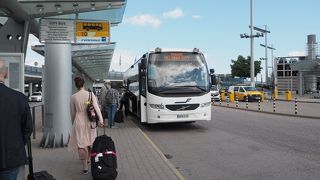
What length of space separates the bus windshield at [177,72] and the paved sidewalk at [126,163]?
394cm

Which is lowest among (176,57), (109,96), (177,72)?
(109,96)

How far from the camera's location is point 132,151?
1078 centimetres

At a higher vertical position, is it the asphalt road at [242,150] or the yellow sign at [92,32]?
the yellow sign at [92,32]

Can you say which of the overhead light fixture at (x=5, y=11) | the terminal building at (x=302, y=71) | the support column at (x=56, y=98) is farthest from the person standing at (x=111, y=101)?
the terminal building at (x=302, y=71)

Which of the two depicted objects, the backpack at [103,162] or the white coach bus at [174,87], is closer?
the backpack at [103,162]

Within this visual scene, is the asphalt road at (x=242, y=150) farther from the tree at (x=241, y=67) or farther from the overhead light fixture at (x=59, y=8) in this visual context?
the tree at (x=241, y=67)

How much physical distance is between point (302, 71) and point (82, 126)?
186ft

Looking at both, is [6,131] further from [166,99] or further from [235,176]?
[166,99]

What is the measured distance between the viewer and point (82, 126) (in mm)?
7824

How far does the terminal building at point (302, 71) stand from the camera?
58750 mm

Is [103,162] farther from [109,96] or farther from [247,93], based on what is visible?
[247,93]

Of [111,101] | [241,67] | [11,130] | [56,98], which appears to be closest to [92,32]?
[56,98]

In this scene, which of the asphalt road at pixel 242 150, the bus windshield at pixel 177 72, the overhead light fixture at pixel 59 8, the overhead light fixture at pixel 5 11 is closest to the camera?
the asphalt road at pixel 242 150

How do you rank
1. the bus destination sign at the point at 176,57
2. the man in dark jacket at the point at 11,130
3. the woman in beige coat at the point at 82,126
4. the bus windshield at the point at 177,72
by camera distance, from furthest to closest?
the bus destination sign at the point at 176,57, the bus windshield at the point at 177,72, the woman in beige coat at the point at 82,126, the man in dark jacket at the point at 11,130
